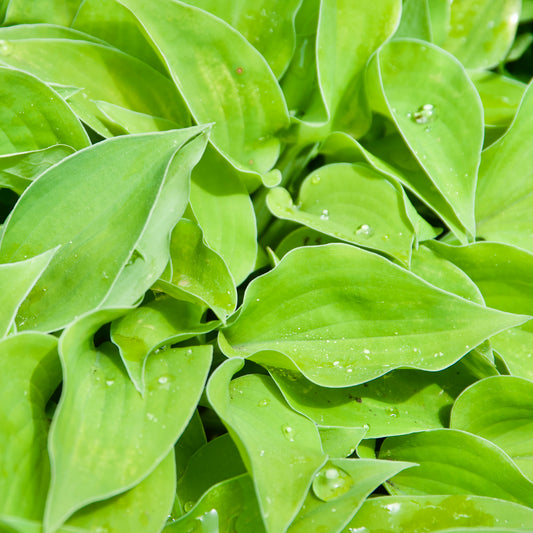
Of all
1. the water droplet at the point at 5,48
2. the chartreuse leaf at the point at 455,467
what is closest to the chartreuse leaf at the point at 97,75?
the water droplet at the point at 5,48

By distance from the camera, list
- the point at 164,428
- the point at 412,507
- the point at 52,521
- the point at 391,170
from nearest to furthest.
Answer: the point at 52,521 → the point at 164,428 → the point at 412,507 → the point at 391,170

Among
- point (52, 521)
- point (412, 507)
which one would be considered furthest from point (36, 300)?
point (412, 507)

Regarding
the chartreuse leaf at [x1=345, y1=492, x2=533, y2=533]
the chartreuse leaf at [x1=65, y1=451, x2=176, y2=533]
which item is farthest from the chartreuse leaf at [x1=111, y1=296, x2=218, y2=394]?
the chartreuse leaf at [x1=345, y1=492, x2=533, y2=533]

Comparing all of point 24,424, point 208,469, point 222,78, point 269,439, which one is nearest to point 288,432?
point 269,439

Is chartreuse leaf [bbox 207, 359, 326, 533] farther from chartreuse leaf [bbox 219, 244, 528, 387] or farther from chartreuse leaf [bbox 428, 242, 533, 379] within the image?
chartreuse leaf [bbox 428, 242, 533, 379]

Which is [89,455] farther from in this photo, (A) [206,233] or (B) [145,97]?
(B) [145,97]

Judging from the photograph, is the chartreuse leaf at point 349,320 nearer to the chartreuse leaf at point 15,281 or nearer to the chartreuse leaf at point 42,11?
the chartreuse leaf at point 15,281
